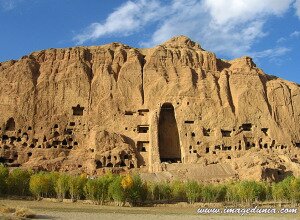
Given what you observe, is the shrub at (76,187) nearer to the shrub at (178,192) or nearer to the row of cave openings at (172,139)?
the shrub at (178,192)

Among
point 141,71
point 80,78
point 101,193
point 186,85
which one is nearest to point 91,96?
point 80,78

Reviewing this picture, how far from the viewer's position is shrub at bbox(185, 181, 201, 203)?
4744cm

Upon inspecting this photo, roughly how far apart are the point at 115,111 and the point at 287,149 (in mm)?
28291

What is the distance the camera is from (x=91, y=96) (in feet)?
238

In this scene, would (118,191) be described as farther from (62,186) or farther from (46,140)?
(46,140)

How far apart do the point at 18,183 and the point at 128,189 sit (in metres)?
13.2

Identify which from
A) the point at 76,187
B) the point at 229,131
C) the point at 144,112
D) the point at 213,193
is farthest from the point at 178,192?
the point at 144,112

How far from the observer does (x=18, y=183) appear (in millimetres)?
47688

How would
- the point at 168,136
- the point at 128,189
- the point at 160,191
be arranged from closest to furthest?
the point at 128,189 → the point at 160,191 → the point at 168,136

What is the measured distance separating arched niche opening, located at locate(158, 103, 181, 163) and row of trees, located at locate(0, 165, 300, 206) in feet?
64.2

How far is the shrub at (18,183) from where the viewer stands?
47.4m

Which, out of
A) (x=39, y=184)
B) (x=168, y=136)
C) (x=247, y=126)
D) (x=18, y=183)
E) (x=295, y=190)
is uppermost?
(x=247, y=126)

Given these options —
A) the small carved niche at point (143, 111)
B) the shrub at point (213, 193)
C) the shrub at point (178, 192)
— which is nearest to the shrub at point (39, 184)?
the shrub at point (178, 192)

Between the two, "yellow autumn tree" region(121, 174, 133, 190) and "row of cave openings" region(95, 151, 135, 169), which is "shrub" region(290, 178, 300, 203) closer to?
"yellow autumn tree" region(121, 174, 133, 190)
